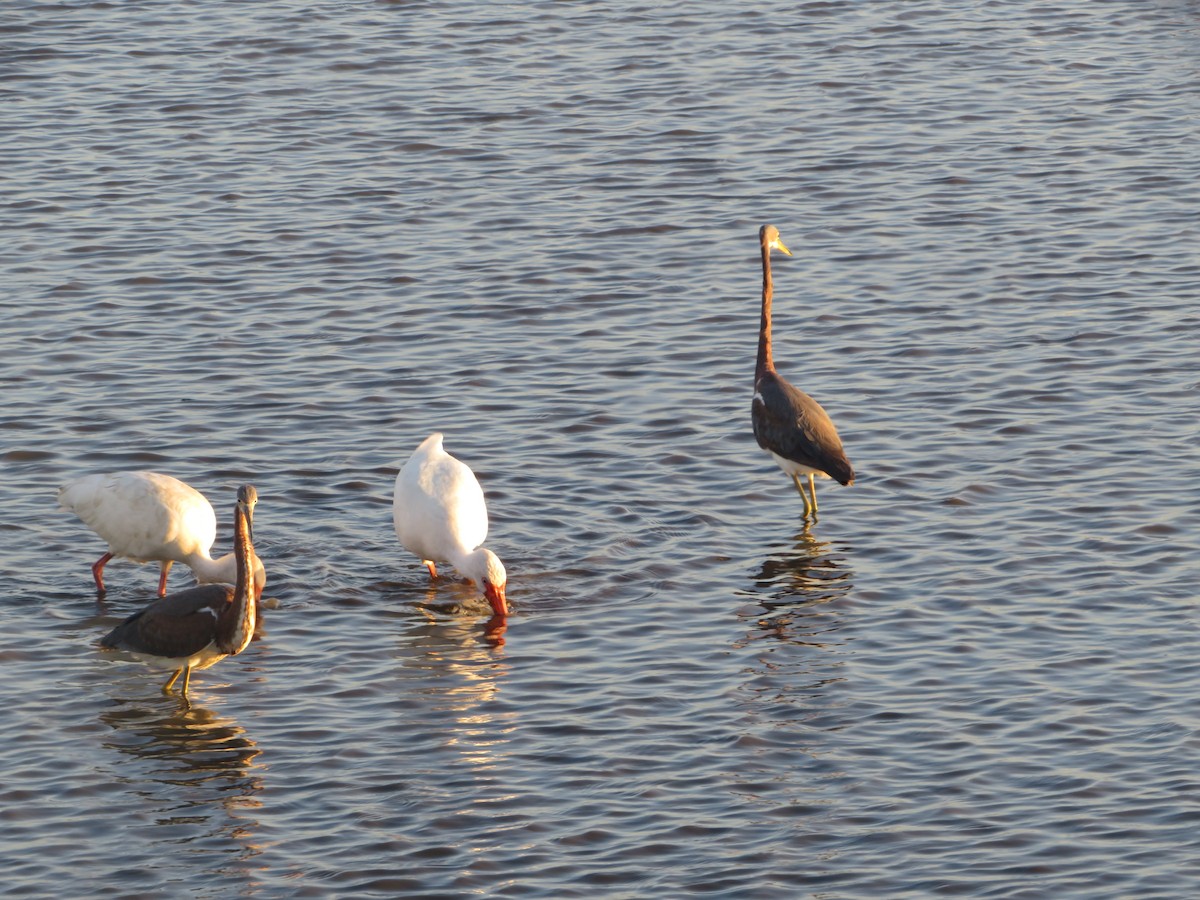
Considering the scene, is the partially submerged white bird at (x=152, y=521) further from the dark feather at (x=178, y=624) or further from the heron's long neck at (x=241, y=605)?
the heron's long neck at (x=241, y=605)

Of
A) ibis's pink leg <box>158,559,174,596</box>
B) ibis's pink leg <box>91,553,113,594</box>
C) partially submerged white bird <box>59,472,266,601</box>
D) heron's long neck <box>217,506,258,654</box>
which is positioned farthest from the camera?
ibis's pink leg <box>158,559,174,596</box>

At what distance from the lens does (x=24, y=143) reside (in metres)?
23.5

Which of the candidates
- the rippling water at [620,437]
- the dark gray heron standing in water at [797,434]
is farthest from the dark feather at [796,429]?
the rippling water at [620,437]

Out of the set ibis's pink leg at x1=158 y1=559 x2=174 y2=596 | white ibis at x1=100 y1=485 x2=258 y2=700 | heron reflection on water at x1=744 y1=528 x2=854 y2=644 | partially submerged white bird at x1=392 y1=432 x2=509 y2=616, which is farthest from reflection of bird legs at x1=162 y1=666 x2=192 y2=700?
heron reflection on water at x1=744 y1=528 x2=854 y2=644

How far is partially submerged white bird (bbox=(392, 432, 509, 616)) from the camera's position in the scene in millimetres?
13648

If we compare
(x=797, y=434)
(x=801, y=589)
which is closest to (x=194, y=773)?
(x=801, y=589)

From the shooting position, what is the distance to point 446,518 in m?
13.9

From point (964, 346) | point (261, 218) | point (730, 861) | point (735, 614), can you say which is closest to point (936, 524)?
point (735, 614)

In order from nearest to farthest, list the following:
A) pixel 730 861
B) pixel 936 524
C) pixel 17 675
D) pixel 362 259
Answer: pixel 730 861
pixel 17 675
pixel 936 524
pixel 362 259

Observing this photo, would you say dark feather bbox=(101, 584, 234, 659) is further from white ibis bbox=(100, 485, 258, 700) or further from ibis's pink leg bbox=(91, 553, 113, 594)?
ibis's pink leg bbox=(91, 553, 113, 594)

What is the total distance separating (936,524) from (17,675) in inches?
258

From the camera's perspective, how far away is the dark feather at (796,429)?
580 inches

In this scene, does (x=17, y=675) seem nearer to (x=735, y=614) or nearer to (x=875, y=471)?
(x=735, y=614)

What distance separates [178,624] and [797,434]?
195 inches
